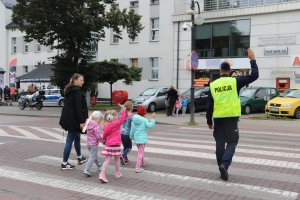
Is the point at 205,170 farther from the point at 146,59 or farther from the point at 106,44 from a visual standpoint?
the point at 106,44

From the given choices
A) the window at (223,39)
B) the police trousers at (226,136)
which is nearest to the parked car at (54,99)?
the window at (223,39)

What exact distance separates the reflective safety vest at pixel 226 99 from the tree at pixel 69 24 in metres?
19.1

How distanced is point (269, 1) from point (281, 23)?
2.06 m

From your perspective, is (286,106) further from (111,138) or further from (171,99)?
(111,138)

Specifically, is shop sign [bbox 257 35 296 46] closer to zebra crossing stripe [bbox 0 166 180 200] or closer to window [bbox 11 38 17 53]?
zebra crossing stripe [bbox 0 166 180 200]

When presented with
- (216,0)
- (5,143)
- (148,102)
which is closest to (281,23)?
(216,0)

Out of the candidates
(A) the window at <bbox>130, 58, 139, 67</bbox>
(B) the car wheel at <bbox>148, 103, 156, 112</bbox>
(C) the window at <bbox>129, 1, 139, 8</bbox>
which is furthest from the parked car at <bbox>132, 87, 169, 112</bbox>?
(C) the window at <bbox>129, 1, 139, 8</bbox>

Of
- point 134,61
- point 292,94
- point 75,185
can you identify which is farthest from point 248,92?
point 75,185

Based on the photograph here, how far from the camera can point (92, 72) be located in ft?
90.2

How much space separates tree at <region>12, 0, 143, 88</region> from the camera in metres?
25.3

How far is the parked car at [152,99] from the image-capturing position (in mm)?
25734

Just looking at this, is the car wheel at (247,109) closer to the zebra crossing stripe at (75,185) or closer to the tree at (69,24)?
the tree at (69,24)

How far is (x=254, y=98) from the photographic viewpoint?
24078 millimetres

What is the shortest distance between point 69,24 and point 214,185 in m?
20.4
